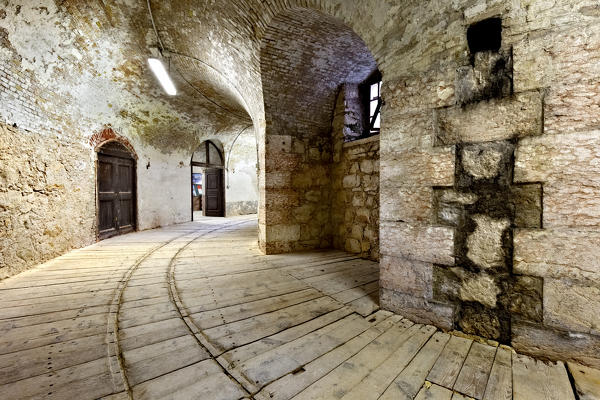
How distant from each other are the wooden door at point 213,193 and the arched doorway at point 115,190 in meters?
3.63

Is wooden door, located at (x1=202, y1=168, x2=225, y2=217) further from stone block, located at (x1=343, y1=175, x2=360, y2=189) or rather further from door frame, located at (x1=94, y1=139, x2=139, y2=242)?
stone block, located at (x1=343, y1=175, x2=360, y2=189)

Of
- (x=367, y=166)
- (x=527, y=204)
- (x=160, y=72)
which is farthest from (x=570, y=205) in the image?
(x=160, y=72)

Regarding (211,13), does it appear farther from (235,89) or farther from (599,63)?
(599,63)

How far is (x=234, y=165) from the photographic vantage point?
9.62 meters

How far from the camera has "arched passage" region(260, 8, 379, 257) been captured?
3.18 metres

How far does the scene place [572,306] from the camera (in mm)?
1348

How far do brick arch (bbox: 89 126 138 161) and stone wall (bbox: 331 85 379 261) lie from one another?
14.1 feet

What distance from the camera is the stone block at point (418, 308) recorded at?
1702 mm

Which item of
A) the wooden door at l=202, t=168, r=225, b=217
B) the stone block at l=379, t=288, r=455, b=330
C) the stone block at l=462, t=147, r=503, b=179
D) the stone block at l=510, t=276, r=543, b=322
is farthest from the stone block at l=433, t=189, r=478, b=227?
the wooden door at l=202, t=168, r=225, b=217

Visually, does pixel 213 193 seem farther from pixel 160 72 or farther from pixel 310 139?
pixel 310 139

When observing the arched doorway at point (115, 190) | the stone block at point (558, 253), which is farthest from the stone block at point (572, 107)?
the arched doorway at point (115, 190)

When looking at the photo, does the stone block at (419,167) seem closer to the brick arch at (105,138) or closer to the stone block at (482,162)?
the stone block at (482,162)

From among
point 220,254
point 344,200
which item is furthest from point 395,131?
point 220,254

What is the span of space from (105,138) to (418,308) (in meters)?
5.86
